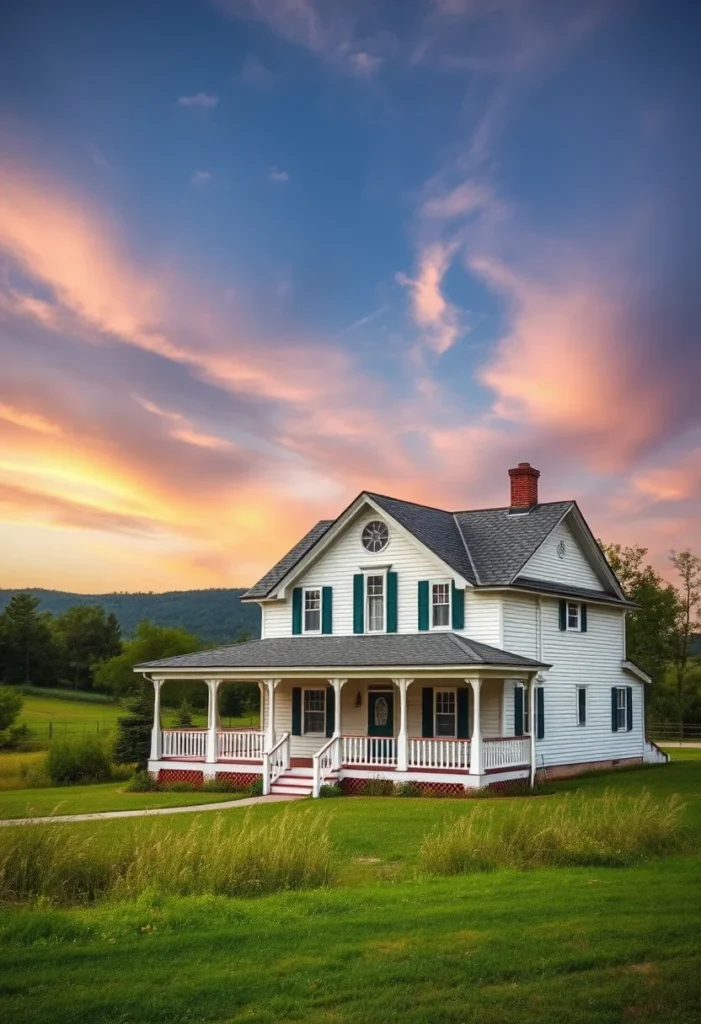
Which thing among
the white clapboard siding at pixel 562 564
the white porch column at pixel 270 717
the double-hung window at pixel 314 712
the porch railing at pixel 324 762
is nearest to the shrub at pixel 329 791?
the porch railing at pixel 324 762

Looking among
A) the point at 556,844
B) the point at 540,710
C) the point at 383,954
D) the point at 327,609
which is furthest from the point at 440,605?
the point at 383,954

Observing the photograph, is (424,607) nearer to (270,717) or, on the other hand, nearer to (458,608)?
(458,608)

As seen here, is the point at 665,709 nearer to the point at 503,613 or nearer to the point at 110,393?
the point at 503,613

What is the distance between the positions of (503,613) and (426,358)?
728 centimetres

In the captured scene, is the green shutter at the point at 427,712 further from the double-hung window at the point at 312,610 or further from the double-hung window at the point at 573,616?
the double-hung window at the point at 573,616

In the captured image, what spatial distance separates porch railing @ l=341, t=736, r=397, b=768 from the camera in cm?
2755

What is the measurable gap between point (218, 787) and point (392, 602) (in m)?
7.13

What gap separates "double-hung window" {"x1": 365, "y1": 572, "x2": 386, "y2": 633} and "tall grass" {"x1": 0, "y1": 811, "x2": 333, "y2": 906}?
18.4 m

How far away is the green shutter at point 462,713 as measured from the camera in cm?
2859

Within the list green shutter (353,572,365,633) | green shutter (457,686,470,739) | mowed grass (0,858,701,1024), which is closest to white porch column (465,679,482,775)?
green shutter (457,686,470,739)

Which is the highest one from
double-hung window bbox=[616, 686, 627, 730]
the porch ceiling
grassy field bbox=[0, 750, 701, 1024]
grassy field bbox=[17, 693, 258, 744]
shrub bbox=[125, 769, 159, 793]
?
the porch ceiling

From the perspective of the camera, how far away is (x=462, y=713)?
28766 millimetres

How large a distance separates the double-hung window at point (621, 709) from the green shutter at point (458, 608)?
8.98 m

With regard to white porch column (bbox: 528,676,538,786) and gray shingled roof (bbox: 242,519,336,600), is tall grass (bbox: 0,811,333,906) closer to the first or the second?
white porch column (bbox: 528,676,538,786)
